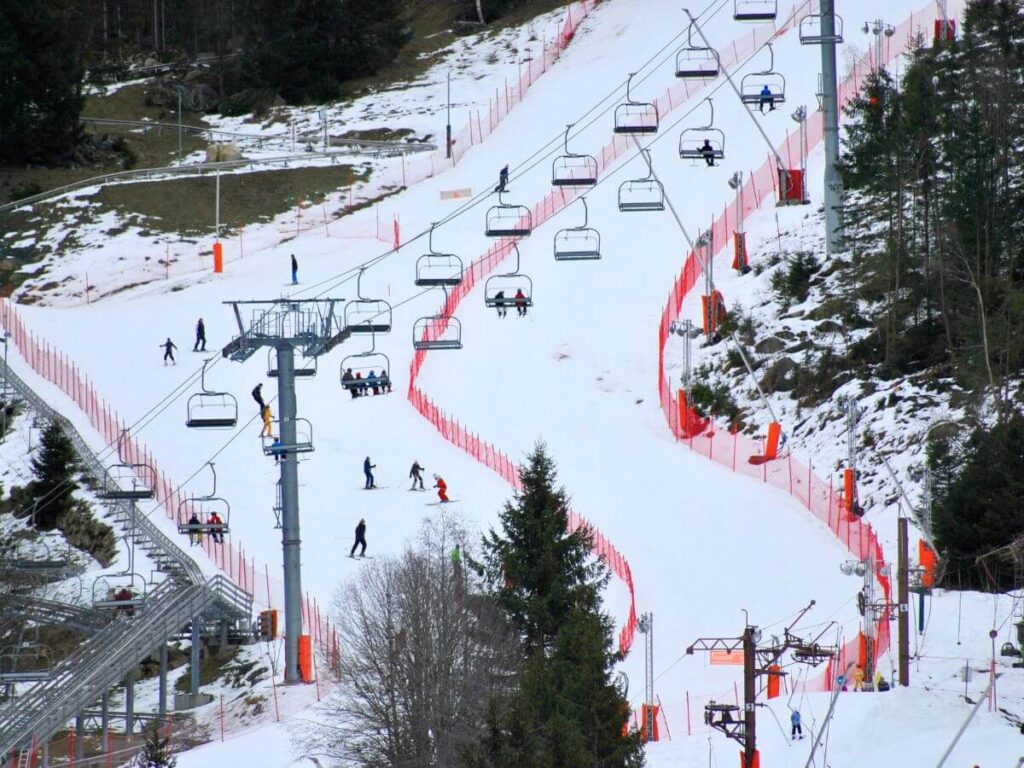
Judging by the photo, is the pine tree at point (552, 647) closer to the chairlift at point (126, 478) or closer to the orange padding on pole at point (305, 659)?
the orange padding on pole at point (305, 659)

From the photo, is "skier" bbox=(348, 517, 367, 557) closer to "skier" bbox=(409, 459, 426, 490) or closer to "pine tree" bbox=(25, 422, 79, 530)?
"skier" bbox=(409, 459, 426, 490)

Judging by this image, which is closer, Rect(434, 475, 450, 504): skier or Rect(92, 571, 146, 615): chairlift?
Rect(92, 571, 146, 615): chairlift

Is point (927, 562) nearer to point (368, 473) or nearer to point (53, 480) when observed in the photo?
point (368, 473)

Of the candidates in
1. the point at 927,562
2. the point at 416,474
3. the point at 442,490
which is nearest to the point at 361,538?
the point at 442,490

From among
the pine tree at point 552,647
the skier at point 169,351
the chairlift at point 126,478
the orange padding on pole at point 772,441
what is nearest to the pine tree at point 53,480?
the chairlift at point 126,478

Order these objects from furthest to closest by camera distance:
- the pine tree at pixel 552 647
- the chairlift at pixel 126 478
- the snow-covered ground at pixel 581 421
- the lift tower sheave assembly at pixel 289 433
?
the chairlift at pixel 126 478, the lift tower sheave assembly at pixel 289 433, the snow-covered ground at pixel 581 421, the pine tree at pixel 552 647

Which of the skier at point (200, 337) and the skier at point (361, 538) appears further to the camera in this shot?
the skier at point (200, 337)

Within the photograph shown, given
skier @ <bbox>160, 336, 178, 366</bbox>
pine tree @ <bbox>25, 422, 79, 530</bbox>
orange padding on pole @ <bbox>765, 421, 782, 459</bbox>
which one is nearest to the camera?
orange padding on pole @ <bbox>765, 421, 782, 459</bbox>

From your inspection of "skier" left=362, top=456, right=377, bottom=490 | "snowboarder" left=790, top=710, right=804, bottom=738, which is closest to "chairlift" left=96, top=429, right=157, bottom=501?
"skier" left=362, top=456, right=377, bottom=490
